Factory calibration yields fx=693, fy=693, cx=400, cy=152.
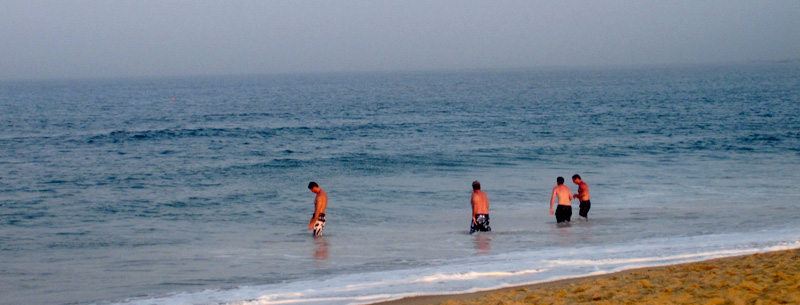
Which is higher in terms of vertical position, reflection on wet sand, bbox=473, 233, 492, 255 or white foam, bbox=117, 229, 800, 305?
white foam, bbox=117, 229, 800, 305

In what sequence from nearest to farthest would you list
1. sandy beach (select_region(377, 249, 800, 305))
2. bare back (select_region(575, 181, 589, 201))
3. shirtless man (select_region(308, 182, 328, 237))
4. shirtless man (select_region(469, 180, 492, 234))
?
sandy beach (select_region(377, 249, 800, 305)) → shirtless man (select_region(308, 182, 328, 237)) → shirtless man (select_region(469, 180, 492, 234)) → bare back (select_region(575, 181, 589, 201))

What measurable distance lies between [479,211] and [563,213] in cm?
207

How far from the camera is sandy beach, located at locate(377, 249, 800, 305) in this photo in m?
6.57

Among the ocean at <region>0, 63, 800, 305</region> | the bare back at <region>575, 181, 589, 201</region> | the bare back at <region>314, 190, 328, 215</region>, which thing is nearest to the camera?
the ocean at <region>0, 63, 800, 305</region>

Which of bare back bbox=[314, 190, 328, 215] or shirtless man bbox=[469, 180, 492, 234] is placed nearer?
bare back bbox=[314, 190, 328, 215]

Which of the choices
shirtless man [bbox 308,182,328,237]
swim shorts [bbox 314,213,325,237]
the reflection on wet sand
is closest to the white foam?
the reflection on wet sand

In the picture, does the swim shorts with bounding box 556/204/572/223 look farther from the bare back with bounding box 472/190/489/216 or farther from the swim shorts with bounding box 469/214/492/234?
the bare back with bounding box 472/190/489/216

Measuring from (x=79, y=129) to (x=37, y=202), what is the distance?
2671 cm

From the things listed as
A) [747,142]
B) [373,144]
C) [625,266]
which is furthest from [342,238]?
[747,142]

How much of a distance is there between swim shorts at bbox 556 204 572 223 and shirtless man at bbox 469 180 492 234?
1755 millimetres

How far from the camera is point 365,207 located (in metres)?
17.2

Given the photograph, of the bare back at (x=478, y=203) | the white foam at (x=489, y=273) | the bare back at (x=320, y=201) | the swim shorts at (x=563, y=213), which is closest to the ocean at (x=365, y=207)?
the white foam at (x=489, y=273)

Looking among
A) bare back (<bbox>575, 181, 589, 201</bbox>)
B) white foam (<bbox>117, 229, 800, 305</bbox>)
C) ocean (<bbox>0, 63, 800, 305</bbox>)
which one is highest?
bare back (<bbox>575, 181, 589, 201</bbox>)

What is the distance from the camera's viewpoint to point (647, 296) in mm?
6812
